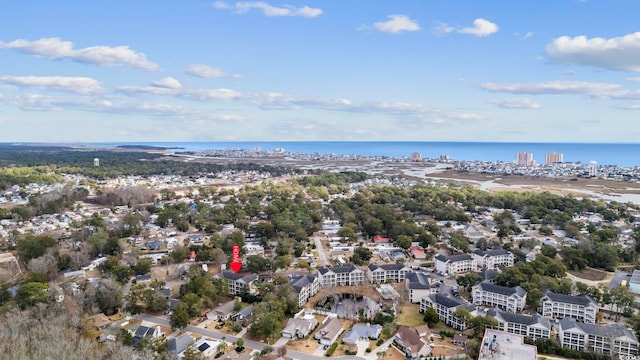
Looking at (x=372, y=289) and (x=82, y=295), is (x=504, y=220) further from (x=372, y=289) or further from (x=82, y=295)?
(x=82, y=295)

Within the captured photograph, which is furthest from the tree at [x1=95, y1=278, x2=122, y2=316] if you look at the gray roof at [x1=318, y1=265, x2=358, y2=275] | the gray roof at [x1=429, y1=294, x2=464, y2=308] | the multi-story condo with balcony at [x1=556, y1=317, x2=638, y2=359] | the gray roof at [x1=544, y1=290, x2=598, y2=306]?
the gray roof at [x1=544, y1=290, x2=598, y2=306]

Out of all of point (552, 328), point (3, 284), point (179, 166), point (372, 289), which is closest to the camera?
point (552, 328)

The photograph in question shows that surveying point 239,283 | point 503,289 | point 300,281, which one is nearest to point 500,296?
point 503,289

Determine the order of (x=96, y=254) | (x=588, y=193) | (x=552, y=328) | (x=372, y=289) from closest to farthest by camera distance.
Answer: (x=552, y=328) → (x=372, y=289) → (x=96, y=254) → (x=588, y=193)

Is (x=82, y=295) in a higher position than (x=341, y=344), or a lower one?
higher

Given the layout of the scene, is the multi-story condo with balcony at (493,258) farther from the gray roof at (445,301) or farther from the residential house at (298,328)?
the residential house at (298,328)

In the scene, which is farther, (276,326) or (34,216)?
(34,216)

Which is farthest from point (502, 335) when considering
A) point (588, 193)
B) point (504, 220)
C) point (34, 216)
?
point (588, 193)
